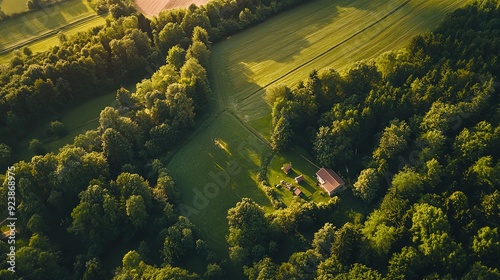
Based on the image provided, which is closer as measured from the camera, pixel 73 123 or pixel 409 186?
pixel 409 186

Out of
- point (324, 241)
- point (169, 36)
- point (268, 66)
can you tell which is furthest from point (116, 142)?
point (324, 241)

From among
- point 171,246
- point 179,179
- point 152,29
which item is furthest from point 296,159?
point 152,29

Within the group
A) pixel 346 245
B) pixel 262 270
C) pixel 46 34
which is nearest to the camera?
pixel 262 270

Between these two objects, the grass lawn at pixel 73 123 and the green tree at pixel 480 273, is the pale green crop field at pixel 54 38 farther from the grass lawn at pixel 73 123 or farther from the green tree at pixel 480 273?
the green tree at pixel 480 273

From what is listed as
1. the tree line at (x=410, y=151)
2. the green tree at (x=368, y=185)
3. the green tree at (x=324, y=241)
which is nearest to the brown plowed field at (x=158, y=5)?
the tree line at (x=410, y=151)

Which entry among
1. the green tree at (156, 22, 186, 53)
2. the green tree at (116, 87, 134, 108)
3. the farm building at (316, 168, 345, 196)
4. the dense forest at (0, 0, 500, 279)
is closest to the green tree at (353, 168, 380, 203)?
the dense forest at (0, 0, 500, 279)

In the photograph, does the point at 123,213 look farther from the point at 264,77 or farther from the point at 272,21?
the point at 272,21

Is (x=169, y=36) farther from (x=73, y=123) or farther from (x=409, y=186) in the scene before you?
(x=409, y=186)

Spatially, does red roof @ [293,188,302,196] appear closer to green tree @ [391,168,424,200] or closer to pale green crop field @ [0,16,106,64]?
green tree @ [391,168,424,200]
